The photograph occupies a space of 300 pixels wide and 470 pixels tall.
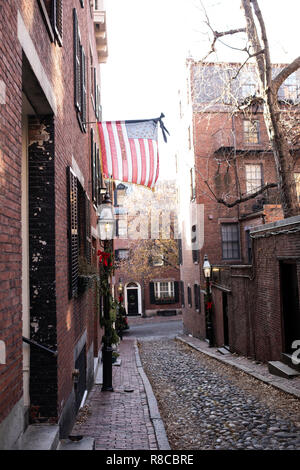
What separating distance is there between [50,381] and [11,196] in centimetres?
256

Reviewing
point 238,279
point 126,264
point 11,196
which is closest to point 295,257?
point 238,279

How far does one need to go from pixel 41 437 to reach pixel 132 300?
35.3m

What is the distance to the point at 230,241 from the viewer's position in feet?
77.4

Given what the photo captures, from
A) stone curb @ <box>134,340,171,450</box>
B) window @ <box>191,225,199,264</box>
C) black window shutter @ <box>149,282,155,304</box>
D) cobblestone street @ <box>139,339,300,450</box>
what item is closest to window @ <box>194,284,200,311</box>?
window @ <box>191,225,199,264</box>

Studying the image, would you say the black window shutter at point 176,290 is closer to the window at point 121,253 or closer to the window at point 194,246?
the window at point 121,253

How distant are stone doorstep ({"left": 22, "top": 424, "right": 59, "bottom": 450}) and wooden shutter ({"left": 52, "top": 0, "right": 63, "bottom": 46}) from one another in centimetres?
490

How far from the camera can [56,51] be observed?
19.0 ft

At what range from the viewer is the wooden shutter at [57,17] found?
5.37m

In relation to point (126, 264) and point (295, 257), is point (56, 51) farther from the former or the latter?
point (126, 264)

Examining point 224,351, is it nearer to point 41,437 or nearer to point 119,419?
point 119,419

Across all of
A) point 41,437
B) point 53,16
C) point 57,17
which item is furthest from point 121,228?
point 41,437

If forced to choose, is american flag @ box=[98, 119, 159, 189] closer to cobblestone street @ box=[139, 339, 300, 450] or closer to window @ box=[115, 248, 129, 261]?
cobblestone street @ box=[139, 339, 300, 450]

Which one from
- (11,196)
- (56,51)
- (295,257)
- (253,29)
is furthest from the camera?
(253,29)

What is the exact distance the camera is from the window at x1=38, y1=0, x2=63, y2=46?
489cm
